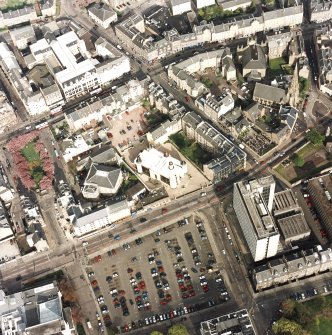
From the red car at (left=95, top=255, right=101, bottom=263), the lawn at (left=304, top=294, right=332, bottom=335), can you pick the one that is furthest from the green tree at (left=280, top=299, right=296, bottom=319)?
the red car at (left=95, top=255, right=101, bottom=263)

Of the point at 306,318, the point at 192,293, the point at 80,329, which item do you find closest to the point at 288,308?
the point at 306,318

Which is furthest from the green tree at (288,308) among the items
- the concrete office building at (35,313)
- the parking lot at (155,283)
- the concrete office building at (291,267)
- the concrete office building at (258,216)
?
the concrete office building at (35,313)

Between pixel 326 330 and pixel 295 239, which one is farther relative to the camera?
pixel 295 239

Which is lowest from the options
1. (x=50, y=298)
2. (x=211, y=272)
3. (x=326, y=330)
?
(x=326, y=330)

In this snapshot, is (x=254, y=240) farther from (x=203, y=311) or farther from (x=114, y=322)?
(x=114, y=322)

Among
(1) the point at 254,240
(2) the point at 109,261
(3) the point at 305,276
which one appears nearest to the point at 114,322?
(2) the point at 109,261

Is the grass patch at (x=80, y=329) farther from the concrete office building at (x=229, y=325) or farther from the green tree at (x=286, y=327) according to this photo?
the green tree at (x=286, y=327)

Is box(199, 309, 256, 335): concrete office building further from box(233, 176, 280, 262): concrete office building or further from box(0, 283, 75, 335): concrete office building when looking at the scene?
box(0, 283, 75, 335): concrete office building
